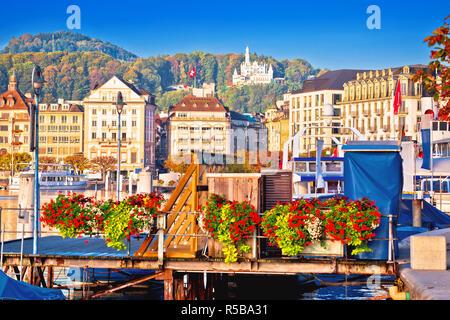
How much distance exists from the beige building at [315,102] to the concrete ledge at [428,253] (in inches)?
5917

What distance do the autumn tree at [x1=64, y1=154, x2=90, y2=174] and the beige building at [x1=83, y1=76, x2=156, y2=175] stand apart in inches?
300

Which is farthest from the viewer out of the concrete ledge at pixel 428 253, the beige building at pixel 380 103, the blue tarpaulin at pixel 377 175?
the beige building at pixel 380 103

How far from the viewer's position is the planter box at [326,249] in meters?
17.9

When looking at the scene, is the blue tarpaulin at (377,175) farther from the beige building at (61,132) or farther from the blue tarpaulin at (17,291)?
the beige building at (61,132)

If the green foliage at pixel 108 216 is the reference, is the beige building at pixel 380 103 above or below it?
above

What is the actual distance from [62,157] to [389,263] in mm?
179327

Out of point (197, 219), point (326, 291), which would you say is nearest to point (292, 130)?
point (326, 291)

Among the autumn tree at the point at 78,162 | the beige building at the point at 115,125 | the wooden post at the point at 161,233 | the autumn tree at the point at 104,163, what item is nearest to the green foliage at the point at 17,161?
the autumn tree at the point at 78,162

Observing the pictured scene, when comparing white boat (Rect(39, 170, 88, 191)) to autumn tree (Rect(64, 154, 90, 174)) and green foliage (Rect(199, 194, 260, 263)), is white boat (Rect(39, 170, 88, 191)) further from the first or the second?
green foliage (Rect(199, 194, 260, 263))

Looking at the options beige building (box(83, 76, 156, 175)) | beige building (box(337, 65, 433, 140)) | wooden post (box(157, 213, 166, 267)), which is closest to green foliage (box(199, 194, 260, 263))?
wooden post (box(157, 213, 166, 267))

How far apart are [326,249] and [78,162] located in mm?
163264

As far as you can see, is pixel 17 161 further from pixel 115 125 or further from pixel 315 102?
pixel 315 102

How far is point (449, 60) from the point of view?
16.7 meters
